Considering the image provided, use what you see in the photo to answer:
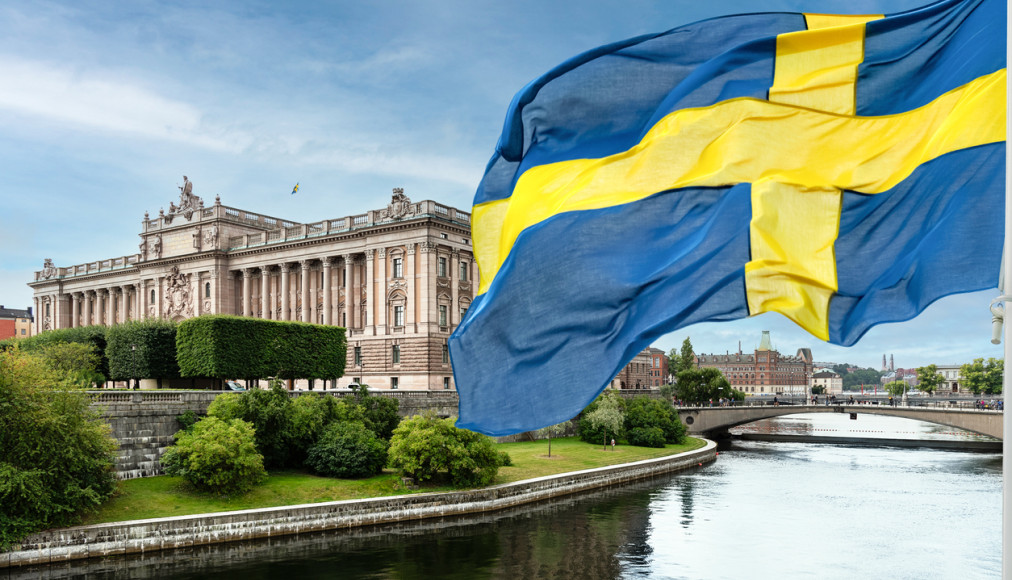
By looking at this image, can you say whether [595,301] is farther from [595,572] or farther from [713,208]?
[595,572]

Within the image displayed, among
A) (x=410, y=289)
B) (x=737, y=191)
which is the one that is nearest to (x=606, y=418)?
(x=410, y=289)

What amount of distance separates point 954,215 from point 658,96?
4010 mm

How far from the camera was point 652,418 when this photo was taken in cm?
7456

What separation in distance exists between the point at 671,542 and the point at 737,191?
2932 cm

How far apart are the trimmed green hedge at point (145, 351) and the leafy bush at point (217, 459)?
29.5 meters

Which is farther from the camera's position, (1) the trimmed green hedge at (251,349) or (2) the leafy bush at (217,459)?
(1) the trimmed green hedge at (251,349)

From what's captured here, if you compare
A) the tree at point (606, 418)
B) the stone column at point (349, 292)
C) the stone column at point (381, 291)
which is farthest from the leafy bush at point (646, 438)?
the stone column at point (349, 292)

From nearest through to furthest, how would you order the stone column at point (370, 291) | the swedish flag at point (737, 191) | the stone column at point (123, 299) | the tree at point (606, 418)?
1. the swedish flag at point (737, 191)
2. the tree at point (606, 418)
3. the stone column at point (370, 291)
4. the stone column at point (123, 299)

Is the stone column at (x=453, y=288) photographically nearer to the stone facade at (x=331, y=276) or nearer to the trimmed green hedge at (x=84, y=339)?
the stone facade at (x=331, y=276)

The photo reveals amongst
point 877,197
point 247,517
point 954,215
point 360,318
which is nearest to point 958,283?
point 954,215

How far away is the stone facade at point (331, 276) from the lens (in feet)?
282

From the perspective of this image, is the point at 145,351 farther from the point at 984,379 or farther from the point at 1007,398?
the point at 984,379

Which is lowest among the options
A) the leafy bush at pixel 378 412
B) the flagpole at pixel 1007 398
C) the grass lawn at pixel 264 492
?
the grass lawn at pixel 264 492

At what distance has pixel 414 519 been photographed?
40.9m
